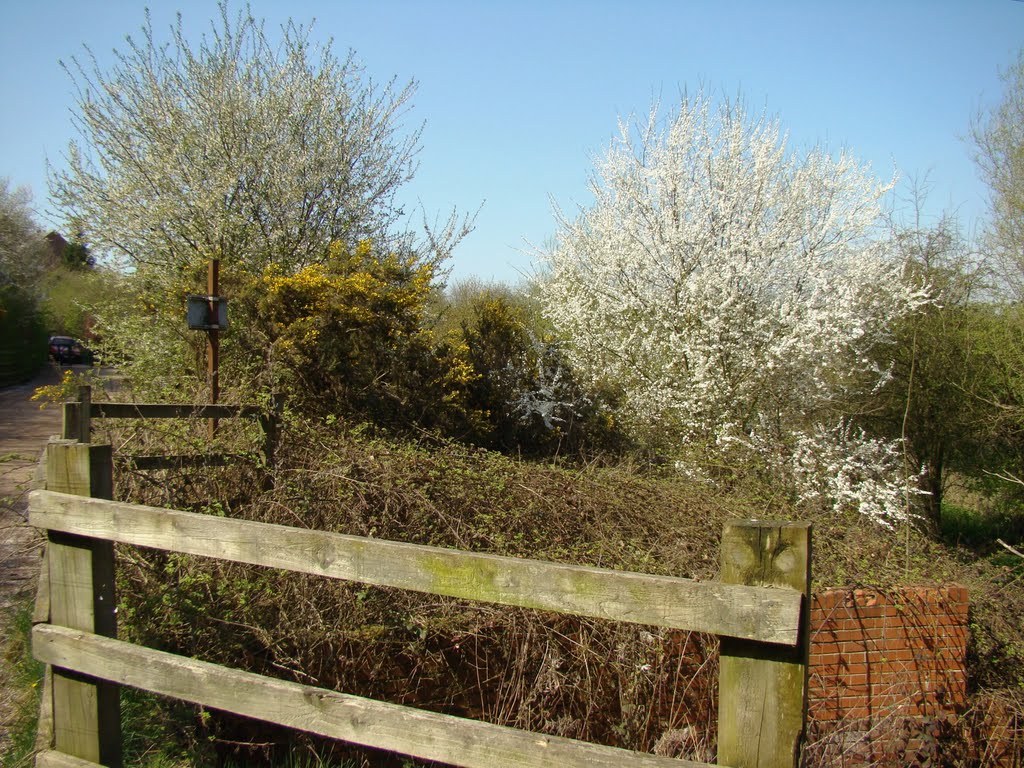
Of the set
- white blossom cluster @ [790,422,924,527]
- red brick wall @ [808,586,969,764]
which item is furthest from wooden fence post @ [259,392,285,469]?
white blossom cluster @ [790,422,924,527]

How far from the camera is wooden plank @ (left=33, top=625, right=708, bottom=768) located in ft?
6.81

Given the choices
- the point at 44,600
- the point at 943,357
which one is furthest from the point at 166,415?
the point at 943,357

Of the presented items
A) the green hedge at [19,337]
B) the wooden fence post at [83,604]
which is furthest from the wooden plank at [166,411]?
the green hedge at [19,337]

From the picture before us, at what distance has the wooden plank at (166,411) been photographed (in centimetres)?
567

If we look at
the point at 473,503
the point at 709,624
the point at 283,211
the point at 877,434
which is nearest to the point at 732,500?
the point at 473,503

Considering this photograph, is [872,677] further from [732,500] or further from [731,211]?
[731,211]

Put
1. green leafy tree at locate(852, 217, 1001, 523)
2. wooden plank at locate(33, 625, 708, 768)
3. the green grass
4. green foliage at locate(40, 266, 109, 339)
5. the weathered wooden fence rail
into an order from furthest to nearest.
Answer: green foliage at locate(40, 266, 109, 339), green leafy tree at locate(852, 217, 1001, 523), the weathered wooden fence rail, the green grass, wooden plank at locate(33, 625, 708, 768)

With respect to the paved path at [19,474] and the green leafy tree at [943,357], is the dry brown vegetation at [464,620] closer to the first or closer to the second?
the paved path at [19,474]

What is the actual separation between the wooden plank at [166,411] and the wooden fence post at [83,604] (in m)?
2.70

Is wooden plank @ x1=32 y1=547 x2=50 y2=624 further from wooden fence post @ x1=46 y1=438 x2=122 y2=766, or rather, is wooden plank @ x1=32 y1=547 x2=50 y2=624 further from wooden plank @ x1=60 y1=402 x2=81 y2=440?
wooden plank @ x1=60 y1=402 x2=81 y2=440

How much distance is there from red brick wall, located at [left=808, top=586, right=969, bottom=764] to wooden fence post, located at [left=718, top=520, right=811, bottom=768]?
3.45 metres

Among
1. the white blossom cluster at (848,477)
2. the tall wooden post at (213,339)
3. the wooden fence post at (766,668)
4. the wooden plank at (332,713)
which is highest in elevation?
the tall wooden post at (213,339)

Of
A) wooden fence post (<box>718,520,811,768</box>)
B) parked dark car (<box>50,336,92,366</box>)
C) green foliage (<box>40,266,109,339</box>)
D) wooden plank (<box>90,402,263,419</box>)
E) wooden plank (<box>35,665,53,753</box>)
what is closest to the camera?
wooden fence post (<box>718,520,811,768</box>)

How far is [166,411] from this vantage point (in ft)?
19.8
